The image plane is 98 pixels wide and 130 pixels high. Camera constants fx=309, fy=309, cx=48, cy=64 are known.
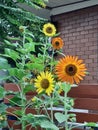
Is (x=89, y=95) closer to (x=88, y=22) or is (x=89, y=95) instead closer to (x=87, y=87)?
(x=87, y=87)

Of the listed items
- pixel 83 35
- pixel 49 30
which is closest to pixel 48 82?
pixel 49 30

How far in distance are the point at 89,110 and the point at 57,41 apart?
0.52m

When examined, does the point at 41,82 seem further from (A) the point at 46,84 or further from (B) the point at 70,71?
(B) the point at 70,71

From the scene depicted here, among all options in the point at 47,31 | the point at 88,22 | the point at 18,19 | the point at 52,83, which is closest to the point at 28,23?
the point at 18,19

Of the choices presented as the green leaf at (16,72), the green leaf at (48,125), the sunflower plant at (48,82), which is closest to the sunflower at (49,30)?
the sunflower plant at (48,82)

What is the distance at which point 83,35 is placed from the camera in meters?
5.09

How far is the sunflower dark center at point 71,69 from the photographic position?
1412mm

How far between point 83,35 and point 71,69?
3730mm

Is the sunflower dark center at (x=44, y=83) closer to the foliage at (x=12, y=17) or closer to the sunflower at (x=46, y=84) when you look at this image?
the sunflower at (x=46, y=84)

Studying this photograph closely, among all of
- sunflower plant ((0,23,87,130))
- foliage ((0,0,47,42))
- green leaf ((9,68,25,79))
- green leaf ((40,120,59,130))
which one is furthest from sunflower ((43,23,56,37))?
foliage ((0,0,47,42))

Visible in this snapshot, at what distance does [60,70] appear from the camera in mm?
1424

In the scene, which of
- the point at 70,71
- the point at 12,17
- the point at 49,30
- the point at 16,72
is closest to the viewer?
the point at 70,71

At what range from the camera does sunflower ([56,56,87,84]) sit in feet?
4.62

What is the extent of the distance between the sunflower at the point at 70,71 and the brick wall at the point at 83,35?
3.45 meters
